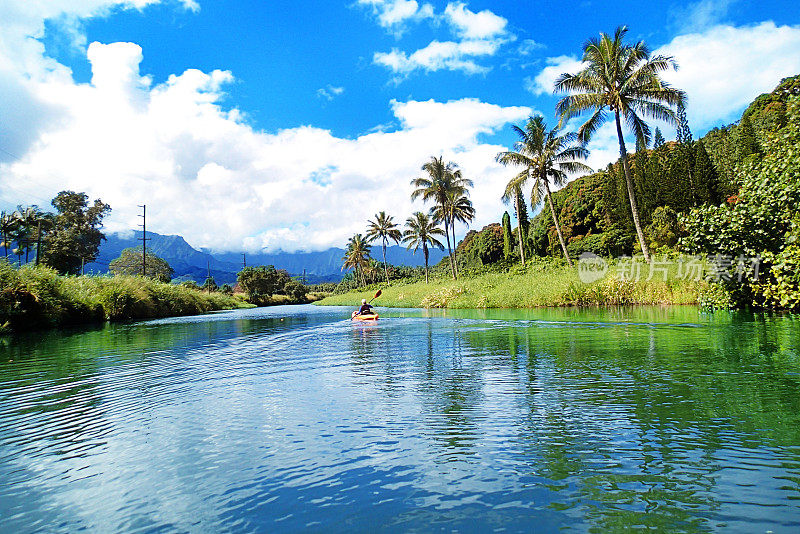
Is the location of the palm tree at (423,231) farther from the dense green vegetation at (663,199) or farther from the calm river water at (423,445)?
the calm river water at (423,445)

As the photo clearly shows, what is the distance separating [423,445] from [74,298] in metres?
33.0

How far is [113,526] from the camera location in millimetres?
3617

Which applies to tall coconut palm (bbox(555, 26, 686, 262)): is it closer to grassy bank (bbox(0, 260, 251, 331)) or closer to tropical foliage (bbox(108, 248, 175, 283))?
grassy bank (bbox(0, 260, 251, 331))

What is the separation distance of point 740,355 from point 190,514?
10140 mm

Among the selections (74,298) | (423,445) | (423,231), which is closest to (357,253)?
(423,231)

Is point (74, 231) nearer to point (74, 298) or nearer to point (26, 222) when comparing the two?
point (26, 222)

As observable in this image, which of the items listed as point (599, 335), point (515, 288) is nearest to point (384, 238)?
point (515, 288)

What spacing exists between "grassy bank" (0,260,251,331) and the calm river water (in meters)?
17.8

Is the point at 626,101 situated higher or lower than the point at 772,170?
higher

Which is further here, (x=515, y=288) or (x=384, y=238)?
(x=384, y=238)

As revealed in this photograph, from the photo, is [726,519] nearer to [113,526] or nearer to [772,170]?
[113,526]

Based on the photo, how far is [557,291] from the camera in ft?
91.8

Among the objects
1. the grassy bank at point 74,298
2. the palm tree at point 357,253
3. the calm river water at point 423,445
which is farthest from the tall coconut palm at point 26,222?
the calm river water at point 423,445

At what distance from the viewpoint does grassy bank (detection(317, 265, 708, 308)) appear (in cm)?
2267
